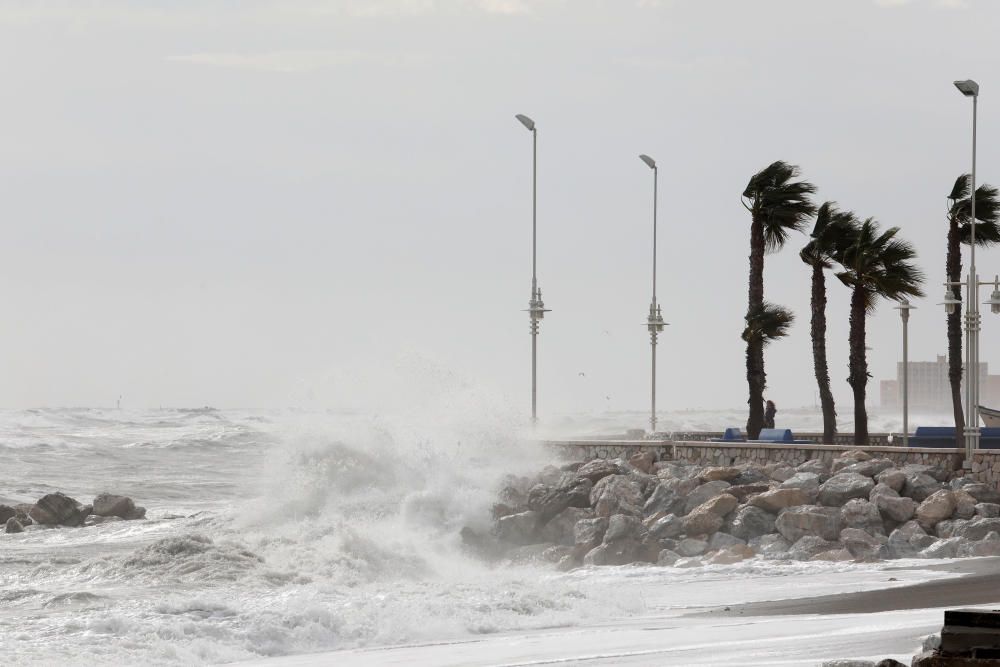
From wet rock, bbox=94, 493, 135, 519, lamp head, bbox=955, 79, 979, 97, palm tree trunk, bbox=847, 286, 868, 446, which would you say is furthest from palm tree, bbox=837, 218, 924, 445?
wet rock, bbox=94, 493, 135, 519

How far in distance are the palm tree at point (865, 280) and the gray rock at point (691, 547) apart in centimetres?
820

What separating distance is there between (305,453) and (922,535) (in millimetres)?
12640

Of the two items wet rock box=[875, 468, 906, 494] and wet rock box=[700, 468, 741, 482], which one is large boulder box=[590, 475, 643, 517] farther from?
wet rock box=[875, 468, 906, 494]

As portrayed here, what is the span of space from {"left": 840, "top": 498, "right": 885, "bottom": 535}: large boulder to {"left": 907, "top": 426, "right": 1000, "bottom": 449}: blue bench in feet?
20.4

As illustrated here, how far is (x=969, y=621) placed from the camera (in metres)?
8.22

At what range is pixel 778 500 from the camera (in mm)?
20734

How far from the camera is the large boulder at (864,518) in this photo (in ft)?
66.4

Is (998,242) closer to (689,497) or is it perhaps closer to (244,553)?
(689,497)

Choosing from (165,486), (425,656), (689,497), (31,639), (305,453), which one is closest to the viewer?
(425,656)

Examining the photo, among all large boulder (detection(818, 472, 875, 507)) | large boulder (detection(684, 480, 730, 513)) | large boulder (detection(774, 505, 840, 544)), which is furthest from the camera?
large boulder (detection(684, 480, 730, 513))

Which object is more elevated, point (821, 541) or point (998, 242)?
point (998, 242)

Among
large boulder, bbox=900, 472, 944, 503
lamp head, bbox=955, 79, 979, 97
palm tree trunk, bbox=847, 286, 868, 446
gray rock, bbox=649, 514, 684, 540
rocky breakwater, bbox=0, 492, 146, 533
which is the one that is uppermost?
lamp head, bbox=955, 79, 979, 97

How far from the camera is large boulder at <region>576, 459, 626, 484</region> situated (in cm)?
2388

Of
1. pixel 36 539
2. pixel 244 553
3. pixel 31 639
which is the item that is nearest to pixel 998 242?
pixel 244 553
